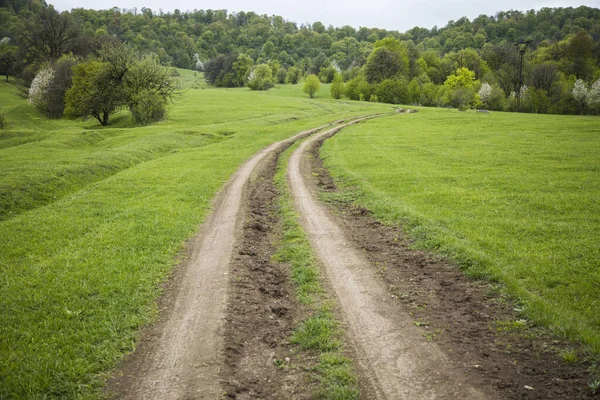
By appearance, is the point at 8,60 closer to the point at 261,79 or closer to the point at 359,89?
the point at 261,79

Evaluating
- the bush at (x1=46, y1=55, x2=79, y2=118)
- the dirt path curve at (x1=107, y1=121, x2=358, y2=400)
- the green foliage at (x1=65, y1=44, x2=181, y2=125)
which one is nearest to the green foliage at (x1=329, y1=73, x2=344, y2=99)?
the green foliage at (x1=65, y1=44, x2=181, y2=125)

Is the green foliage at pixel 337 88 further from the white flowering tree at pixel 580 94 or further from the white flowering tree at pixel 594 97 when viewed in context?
the white flowering tree at pixel 594 97

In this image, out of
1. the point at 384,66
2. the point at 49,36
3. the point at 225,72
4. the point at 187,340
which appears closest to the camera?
the point at 187,340

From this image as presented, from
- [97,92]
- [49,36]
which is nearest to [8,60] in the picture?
[49,36]

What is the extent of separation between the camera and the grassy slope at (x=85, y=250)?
293 inches

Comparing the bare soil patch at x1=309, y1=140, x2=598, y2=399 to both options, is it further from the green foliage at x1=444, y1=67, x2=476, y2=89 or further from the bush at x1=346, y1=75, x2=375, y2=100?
the bush at x1=346, y1=75, x2=375, y2=100

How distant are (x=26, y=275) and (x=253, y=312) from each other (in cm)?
746

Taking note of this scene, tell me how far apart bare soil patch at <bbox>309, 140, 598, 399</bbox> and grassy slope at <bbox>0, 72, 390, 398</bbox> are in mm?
6898

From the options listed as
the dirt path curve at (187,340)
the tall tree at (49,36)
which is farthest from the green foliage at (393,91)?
the dirt path curve at (187,340)

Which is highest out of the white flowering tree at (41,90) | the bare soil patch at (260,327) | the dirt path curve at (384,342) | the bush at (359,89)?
the bush at (359,89)

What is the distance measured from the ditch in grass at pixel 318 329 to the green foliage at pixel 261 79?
130044 millimetres

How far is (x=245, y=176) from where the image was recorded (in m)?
25.8

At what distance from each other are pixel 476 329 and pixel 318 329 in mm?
3617

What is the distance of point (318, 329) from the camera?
8297 mm
